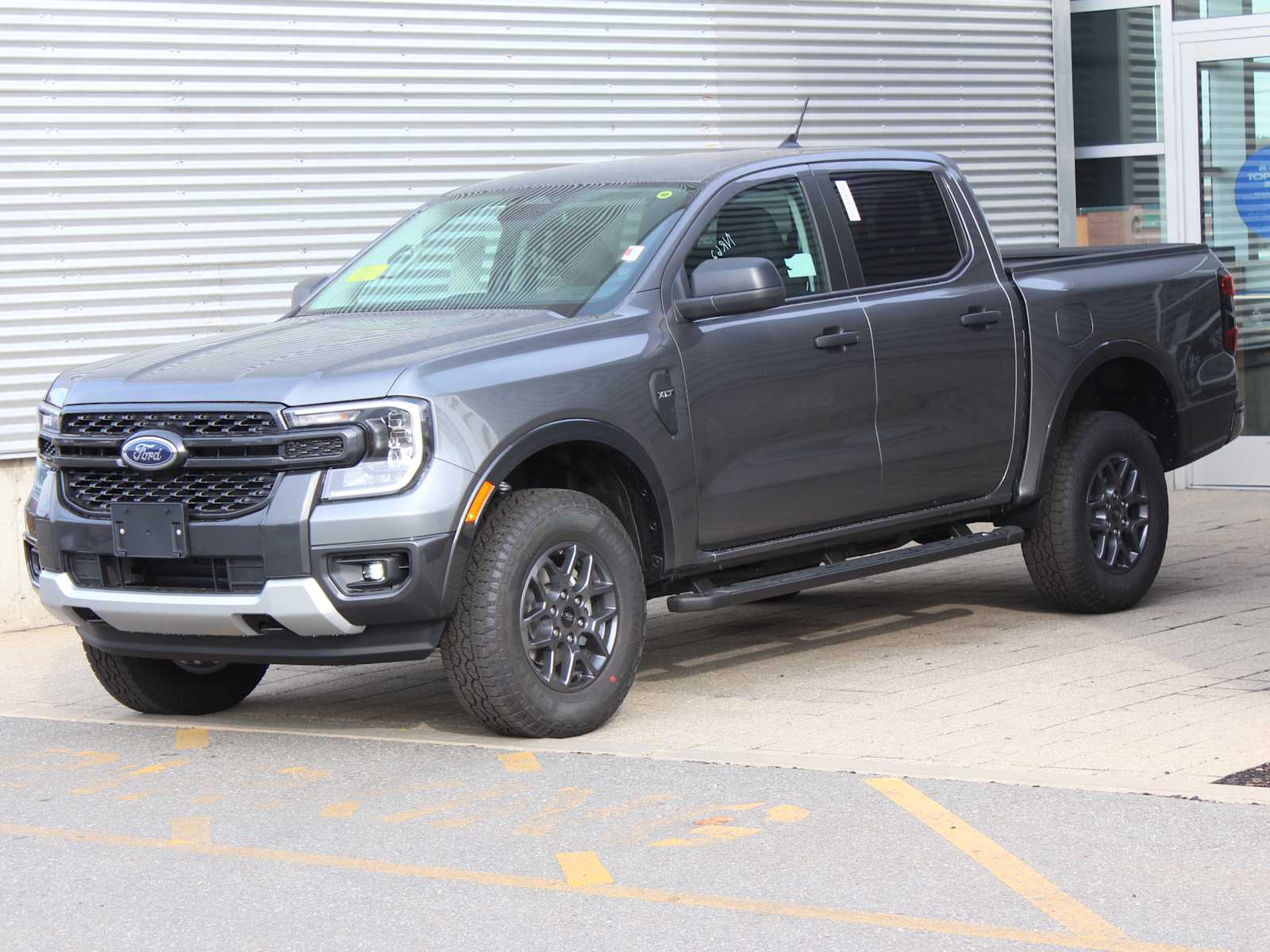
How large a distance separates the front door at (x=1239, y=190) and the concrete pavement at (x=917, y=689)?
3353 millimetres

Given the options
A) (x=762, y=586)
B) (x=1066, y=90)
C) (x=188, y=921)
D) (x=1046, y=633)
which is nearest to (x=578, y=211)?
(x=762, y=586)

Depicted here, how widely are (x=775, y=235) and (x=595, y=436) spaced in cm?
137

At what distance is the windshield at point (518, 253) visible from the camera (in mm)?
7121

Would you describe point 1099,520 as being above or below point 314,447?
below

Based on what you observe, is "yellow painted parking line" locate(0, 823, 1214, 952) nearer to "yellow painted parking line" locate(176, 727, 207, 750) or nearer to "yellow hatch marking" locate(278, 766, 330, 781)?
"yellow hatch marking" locate(278, 766, 330, 781)

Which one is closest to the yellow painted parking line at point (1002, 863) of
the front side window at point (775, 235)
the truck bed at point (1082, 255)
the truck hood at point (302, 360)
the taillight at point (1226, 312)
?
the truck hood at point (302, 360)

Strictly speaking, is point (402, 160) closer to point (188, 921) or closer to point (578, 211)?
point (578, 211)

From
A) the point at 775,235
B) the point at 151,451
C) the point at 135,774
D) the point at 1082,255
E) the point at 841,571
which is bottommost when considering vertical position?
the point at 135,774


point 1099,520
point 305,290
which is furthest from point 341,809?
point 1099,520

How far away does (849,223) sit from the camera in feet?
25.6

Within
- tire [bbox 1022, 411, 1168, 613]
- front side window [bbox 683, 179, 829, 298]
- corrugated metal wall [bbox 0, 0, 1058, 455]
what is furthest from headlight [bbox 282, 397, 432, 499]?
corrugated metal wall [bbox 0, 0, 1058, 455]

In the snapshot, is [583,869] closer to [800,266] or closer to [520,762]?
[520,762]

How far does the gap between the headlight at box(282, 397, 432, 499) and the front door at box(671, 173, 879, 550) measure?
1.16 meters

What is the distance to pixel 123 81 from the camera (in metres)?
10.5
